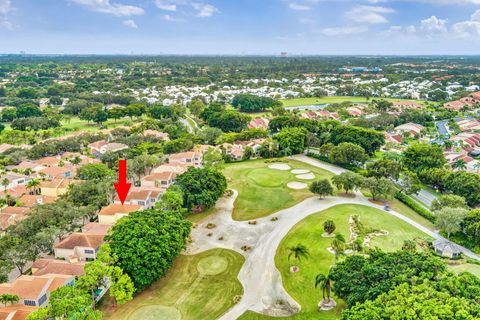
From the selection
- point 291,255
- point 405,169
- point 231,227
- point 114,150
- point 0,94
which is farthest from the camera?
point 0,94

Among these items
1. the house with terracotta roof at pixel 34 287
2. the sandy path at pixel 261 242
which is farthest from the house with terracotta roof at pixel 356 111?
the house with terracotta roof at pixel 34 287

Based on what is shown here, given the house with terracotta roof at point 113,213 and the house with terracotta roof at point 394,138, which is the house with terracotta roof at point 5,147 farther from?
the house with terracotta roof at point 394,138

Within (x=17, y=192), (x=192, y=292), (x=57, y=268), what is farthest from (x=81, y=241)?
(x=17, y=192)

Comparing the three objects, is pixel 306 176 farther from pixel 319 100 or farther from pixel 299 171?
pixel 319 100

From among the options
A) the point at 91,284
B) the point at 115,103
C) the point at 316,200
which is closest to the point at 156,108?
the point at 115,103

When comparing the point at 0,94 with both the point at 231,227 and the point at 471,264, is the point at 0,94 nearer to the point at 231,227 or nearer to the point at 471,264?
the point at 231,227
